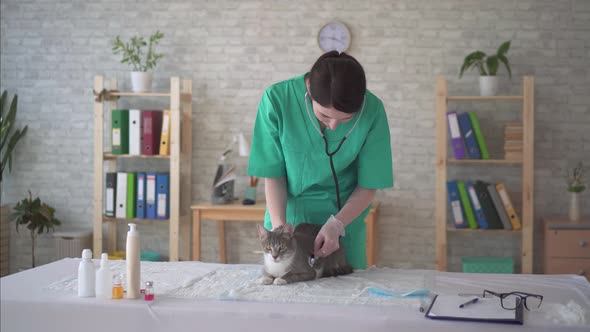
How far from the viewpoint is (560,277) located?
7.04 ft

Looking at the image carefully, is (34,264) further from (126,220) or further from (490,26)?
(490,26)

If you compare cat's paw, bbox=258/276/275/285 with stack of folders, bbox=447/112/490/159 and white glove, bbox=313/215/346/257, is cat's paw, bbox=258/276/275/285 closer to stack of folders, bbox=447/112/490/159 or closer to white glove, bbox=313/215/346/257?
white glove, bbox=313/215/346/257

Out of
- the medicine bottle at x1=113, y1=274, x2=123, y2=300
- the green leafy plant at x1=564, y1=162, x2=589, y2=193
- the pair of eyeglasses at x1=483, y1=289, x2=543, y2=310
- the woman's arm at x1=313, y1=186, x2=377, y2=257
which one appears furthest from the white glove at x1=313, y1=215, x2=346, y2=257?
the green leafy plant at x1=564, y1=162, x2=589, y2=193

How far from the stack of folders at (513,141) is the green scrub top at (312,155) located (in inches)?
97.5

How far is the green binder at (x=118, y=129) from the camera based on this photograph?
480 centimetres

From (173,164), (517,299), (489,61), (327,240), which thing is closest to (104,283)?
(327,240)

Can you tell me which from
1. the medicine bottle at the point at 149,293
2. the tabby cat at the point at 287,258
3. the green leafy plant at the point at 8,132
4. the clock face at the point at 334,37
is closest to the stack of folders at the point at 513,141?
the clock face at the point at 334,37

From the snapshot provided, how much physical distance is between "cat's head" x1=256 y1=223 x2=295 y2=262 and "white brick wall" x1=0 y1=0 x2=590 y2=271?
2.93 metres

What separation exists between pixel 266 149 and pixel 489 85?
2.70 metres

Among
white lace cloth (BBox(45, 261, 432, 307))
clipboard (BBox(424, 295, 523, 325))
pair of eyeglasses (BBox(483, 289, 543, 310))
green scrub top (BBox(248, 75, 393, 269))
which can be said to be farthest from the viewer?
green scrub top (BBox(248, 75, 393, 269))

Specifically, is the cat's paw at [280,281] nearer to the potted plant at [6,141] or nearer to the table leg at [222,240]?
the table leg at [222,240]

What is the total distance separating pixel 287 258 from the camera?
2049 mm

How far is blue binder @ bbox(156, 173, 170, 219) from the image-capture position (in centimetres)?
480

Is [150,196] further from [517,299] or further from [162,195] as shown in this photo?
[517,299]
